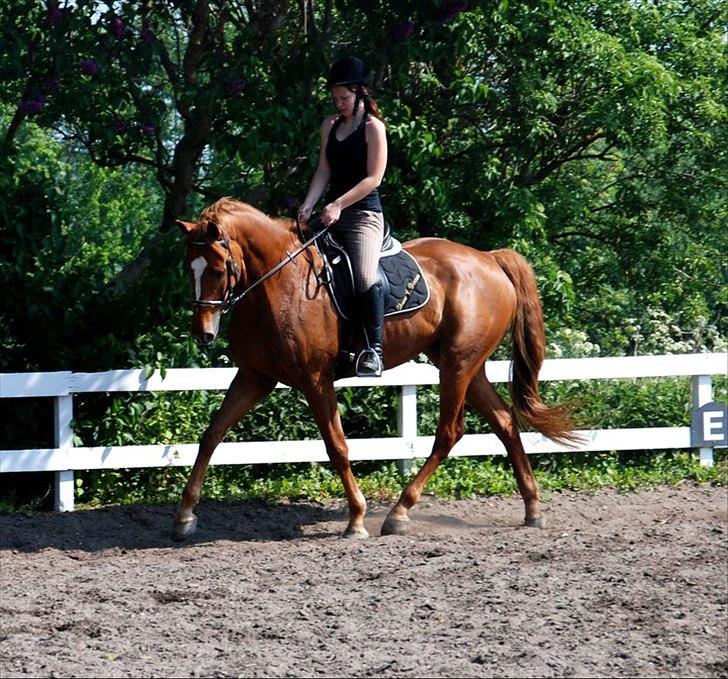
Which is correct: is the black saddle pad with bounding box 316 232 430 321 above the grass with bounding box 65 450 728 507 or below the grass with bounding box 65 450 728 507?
above

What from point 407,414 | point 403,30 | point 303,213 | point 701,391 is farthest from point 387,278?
point 701,391

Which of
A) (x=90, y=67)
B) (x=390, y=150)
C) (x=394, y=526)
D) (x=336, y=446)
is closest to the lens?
(x=336, y=446)

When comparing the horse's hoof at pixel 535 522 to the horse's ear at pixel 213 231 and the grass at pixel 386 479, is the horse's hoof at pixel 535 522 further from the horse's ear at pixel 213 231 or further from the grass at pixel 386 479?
the horse's ear at pixel 213 231

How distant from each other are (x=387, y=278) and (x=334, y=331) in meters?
0.51

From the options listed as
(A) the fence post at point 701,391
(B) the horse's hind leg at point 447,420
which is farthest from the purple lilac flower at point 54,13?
(A) the fence post at point 701,391

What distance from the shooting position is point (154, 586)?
22.4 feet

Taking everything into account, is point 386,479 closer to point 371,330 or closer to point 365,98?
point 371,330

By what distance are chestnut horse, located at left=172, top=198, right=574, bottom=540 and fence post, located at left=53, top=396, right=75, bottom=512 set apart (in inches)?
52.9

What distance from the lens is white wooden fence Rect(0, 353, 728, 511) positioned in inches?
366

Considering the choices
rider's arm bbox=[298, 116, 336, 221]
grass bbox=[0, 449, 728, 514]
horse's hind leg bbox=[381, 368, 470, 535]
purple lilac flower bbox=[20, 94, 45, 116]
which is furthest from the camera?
purple lilac flower bbox=[20, 94, 45, 116]

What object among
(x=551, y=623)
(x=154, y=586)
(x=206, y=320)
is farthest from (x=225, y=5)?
(x=551, y=623)

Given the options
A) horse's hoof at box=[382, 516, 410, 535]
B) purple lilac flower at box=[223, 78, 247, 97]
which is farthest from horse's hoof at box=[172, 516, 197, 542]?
purple lilac flower at box=[223, 78, 247, 97]

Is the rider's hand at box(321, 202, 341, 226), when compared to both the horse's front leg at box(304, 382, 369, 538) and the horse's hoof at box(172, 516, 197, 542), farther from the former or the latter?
the horse's hoof at box(172, 516, 197, 542)

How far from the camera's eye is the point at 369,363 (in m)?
8.25
